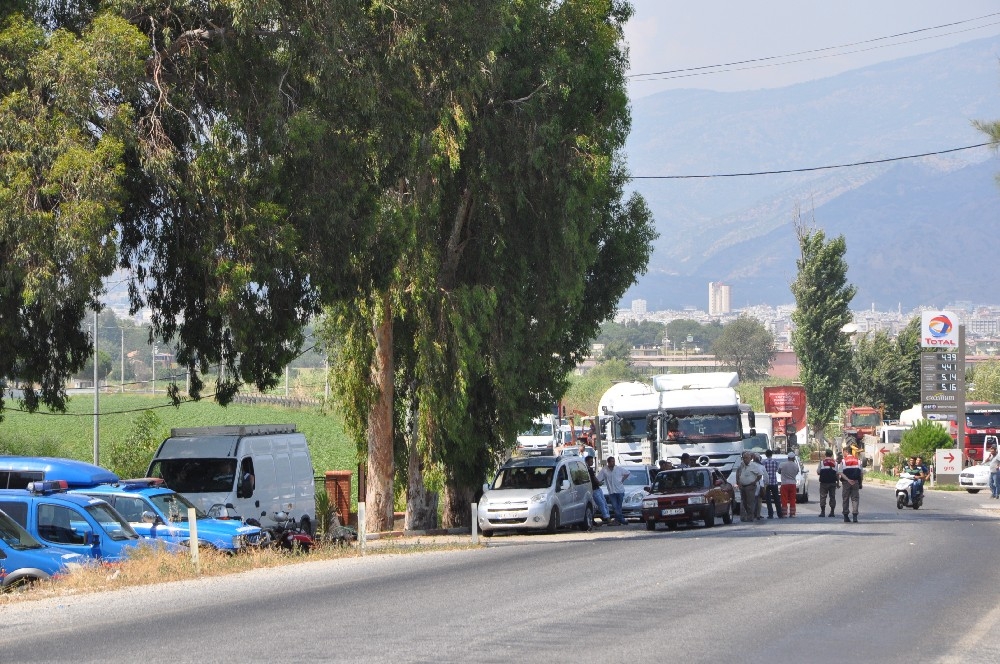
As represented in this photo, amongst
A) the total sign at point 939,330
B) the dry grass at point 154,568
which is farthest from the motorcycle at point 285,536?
the total sign at point 939,330

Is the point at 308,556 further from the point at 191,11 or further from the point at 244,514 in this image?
the point at 191,11

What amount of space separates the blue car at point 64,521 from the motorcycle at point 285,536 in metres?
3.68

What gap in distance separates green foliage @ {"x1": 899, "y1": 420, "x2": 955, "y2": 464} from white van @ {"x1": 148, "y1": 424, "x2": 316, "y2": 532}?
43274mm

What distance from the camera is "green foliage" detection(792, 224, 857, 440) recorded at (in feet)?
329

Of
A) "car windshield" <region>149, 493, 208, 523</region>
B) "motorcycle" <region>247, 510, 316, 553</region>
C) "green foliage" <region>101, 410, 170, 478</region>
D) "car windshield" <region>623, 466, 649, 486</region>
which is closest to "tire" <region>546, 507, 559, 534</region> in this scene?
"motorcycle" <region>247, 510, 316, 553</region>

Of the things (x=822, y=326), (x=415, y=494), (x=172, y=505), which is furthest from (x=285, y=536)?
(x=822, y=326)

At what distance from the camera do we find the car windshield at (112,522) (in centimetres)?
2016

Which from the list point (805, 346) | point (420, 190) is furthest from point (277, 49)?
point (805, 346)

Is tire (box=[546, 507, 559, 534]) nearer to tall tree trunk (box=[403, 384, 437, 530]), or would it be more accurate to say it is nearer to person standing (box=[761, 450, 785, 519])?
tall tree trunk (box=[403, 384, 437, 530])

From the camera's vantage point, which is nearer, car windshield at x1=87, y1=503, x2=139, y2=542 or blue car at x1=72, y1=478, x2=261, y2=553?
car windshield at x1=87, y1=503, x2=139, y2=542

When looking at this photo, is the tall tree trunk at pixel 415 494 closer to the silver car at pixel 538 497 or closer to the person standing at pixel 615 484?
the silver car at pixel 538 497

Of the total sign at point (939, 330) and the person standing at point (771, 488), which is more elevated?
the total sign at point (939, 330)

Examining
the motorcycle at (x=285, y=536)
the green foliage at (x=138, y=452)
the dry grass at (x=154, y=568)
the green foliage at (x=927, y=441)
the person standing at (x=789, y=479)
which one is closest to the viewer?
the dry grass at (x=154, y=568)

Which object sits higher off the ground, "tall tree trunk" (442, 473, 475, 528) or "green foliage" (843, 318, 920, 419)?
"green foliage" (843, 318, 920, 419)
